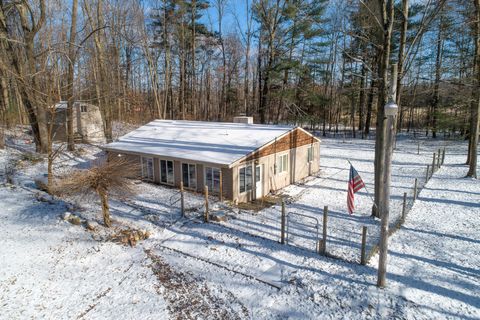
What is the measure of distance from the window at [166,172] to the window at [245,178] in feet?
11.4

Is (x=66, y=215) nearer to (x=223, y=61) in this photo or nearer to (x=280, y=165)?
(x=280, y=165)

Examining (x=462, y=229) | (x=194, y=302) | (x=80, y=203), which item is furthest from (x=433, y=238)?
(x=80, y=203)

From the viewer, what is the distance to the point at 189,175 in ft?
43.3

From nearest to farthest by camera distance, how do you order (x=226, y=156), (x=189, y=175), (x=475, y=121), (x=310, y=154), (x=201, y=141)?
(x=226, y=156) → (x=189, y=175) → (x=201, y=141) → (x=475, y=121) → (x=310, y=154)

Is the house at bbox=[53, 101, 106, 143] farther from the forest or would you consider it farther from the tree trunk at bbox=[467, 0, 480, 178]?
the tree trunk at bbox=[467, 0, 480, 178]

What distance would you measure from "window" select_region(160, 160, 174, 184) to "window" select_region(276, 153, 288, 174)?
5.36 metres

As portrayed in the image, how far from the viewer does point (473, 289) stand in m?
6.17

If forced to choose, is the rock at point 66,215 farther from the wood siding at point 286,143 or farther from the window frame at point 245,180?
the wood siding at point 286,143

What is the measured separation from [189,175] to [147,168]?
290 centimetres

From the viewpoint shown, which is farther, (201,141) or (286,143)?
(286,143)

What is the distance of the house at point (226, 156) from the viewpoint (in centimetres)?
1245

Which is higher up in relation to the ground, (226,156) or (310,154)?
(226,156)

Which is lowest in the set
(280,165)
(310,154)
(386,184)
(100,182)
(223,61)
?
(280,165)

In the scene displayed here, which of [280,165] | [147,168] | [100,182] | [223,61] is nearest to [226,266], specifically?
[100,182]
